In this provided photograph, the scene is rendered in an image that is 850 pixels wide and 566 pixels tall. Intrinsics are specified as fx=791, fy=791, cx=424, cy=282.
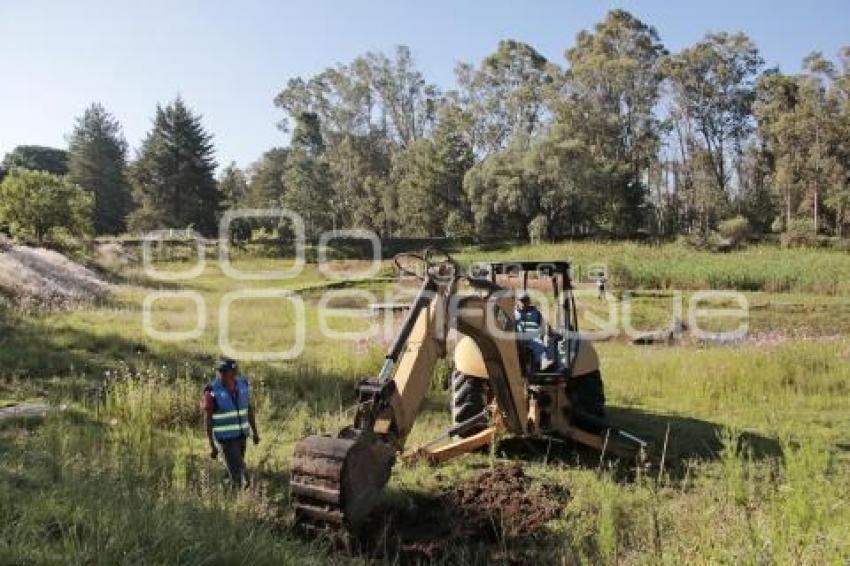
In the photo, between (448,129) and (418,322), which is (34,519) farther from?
(448,129)

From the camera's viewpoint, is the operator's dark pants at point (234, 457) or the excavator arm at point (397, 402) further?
the operator's dark pants at point (234, 457)

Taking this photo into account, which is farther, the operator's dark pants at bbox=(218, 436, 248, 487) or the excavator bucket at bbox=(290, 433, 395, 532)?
the operator's dark pants at bbox=(218, 436, 248, 487)

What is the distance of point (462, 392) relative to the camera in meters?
9.15

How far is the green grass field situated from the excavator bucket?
223mm

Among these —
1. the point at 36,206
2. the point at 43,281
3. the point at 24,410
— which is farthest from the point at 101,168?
the point at 24,410

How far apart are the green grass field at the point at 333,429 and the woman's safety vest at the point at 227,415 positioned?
434mm

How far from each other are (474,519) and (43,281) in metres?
19.6

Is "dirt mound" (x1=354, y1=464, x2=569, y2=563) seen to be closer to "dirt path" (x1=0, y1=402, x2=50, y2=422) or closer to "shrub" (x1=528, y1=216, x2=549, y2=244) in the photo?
"dirt path" (x1=0, y1=402, x2=50, y2=422)

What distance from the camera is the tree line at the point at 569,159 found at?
50.7 meters

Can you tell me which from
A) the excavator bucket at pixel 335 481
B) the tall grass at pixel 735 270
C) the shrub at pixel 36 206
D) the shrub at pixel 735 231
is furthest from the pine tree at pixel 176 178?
the excavator bucket at pixel 335 481

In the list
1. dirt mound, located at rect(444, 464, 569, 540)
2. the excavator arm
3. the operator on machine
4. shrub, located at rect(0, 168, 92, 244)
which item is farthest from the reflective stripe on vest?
shrub, located at rect(0, 168, 92, 244)

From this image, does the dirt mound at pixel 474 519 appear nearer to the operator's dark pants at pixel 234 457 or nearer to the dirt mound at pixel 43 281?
the operator's dark pants at pixel 234 457

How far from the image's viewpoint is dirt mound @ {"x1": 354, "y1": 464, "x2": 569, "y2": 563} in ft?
19.9

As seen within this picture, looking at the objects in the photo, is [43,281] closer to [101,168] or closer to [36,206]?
[36,206]
